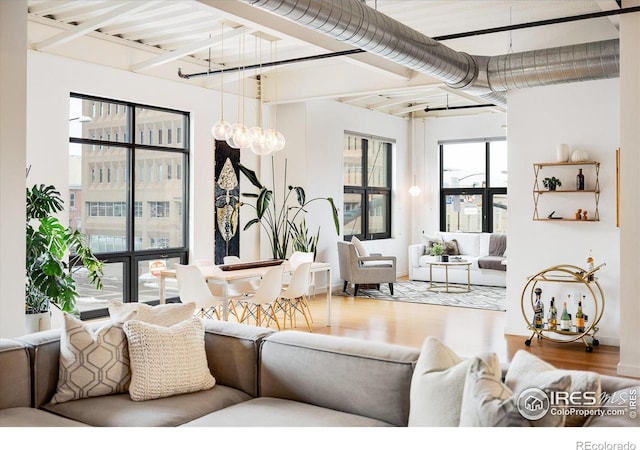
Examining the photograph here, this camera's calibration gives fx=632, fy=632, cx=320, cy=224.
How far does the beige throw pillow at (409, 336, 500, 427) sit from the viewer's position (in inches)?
87.1

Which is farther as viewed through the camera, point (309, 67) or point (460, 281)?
point (460, 281)

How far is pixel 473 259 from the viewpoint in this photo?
421 inches

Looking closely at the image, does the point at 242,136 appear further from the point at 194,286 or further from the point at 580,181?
the point at 580,181

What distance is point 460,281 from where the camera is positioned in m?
10.8

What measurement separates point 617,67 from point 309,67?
4347mm

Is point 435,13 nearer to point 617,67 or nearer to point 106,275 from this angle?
point 617,67

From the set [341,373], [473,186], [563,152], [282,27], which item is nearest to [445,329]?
[563,152]

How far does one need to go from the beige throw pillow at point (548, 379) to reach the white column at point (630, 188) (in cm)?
312

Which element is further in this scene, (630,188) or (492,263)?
(492,263)

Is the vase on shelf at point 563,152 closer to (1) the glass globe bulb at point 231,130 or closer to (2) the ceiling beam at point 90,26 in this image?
(1) the glass globe bulb at point 231,130

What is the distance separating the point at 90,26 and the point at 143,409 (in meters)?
4.26

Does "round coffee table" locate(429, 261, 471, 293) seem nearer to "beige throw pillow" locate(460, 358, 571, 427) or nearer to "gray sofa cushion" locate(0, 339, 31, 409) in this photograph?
"gray sofa cushion" locate(0, 339, 31, 409)
